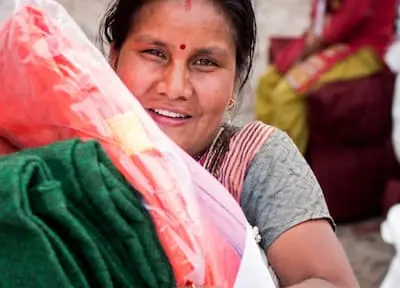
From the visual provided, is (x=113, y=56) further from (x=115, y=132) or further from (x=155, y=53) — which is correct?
(x=115, y=132)

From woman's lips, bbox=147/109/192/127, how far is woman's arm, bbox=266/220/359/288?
0.52 feet

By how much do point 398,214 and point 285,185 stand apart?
2.90 feet

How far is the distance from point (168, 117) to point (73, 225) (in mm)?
303

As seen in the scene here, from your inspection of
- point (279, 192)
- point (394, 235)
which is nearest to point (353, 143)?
point (394, 235)

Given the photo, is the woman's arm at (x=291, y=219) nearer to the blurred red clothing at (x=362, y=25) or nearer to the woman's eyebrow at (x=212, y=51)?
the woman's eyebrow at (x=212, y=51)

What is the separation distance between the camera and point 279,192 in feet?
3.03

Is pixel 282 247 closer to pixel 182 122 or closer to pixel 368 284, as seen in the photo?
pixel 182 122

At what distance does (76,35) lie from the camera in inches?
31.0

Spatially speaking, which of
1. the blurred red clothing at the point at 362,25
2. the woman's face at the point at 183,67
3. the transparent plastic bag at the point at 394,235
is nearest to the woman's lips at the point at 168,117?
the woman's face at the point at 183,67

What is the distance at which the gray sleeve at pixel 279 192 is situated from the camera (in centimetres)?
90

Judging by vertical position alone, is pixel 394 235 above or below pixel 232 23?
below

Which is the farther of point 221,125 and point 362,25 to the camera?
point 362,25

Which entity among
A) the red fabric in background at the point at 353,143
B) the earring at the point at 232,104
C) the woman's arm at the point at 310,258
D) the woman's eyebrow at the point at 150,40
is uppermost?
the woman's eyebrow at the point at 150,40

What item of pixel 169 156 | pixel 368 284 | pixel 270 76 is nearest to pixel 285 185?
pixel 169 156
